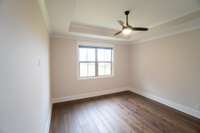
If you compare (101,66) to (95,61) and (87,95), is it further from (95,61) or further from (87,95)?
(87,95)

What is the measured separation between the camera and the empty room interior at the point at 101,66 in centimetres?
93

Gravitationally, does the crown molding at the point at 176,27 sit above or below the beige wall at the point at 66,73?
above

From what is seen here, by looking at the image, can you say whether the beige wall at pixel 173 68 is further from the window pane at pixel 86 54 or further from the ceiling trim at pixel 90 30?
the window pane at pixel 86 54

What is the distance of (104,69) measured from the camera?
4.53 metres

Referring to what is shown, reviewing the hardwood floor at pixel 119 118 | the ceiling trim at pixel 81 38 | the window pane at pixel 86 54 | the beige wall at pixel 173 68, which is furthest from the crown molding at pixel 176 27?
the hardwood floor at pixel 119 118

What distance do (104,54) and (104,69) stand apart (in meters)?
0.67

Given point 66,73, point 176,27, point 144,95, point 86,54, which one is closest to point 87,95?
point 66,73

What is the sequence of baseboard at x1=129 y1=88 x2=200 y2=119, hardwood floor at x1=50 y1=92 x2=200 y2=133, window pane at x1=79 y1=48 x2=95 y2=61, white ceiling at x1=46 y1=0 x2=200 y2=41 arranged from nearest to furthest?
white ceiling at x1=46 y1=0 x2=200 y2=41
hardwood floor at x1=50 y1=92 x2=200 y2=133
baseboard at x1=129 y1=88 x2=200 y2=119
window pane at x1=79 y1=48 x2=95 y2=61

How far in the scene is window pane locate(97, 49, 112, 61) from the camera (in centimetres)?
435

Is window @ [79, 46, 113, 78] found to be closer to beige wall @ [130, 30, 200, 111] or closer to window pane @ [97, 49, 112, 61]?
window pane @ [97, 49, 112, 61]

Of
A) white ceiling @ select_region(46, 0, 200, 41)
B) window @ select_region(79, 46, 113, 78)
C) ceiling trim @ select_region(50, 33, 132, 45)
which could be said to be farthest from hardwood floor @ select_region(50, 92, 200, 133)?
white ceiling @ select_region(46, 0, 200, 41)

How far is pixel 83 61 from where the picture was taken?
4031mm

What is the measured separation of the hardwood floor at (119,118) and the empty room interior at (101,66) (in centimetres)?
2

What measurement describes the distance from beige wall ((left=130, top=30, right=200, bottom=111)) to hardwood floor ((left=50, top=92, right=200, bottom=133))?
19.7 inches
